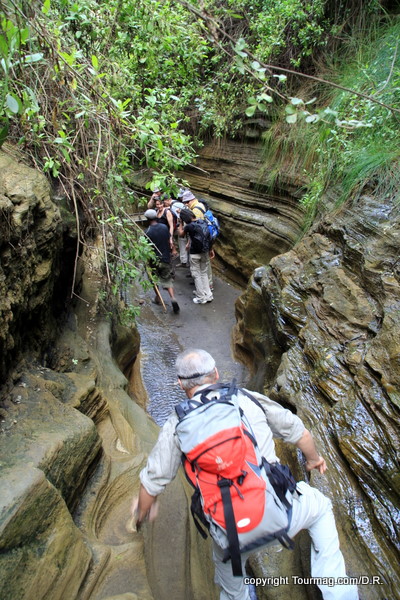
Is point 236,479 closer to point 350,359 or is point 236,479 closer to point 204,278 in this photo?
point 350,359

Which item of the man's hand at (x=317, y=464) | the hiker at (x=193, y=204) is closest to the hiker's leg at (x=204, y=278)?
the hiker at (x=193, y=204)

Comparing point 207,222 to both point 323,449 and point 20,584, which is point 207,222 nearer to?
point 323,449

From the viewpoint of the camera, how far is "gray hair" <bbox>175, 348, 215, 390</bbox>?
7.26 ft

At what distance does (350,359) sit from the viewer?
3586 mm

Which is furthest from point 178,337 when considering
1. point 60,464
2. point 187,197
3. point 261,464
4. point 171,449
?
point 261,464

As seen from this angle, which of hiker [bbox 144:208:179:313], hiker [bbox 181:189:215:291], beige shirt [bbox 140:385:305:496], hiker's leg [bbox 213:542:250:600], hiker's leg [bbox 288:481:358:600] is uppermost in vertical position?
beige shirt [bbox 140:385:305:496]

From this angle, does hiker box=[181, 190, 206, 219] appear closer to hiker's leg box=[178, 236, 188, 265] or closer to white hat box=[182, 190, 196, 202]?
white hat box=[182, 190, 196, 202]

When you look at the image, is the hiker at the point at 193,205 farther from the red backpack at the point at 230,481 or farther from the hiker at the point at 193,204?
the red backpack at the point at 230,481

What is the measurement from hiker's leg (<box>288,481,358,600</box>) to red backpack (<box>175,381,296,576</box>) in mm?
176

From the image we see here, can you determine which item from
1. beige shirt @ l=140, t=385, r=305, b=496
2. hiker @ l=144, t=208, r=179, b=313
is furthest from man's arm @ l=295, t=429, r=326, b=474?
hiker @ l=144, t=208, r=179, b=313

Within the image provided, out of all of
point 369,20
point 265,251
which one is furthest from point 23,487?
point 369,20

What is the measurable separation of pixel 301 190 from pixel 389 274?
12.7 ft

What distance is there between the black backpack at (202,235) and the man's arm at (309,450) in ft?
→ 18.2

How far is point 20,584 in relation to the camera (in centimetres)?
199
